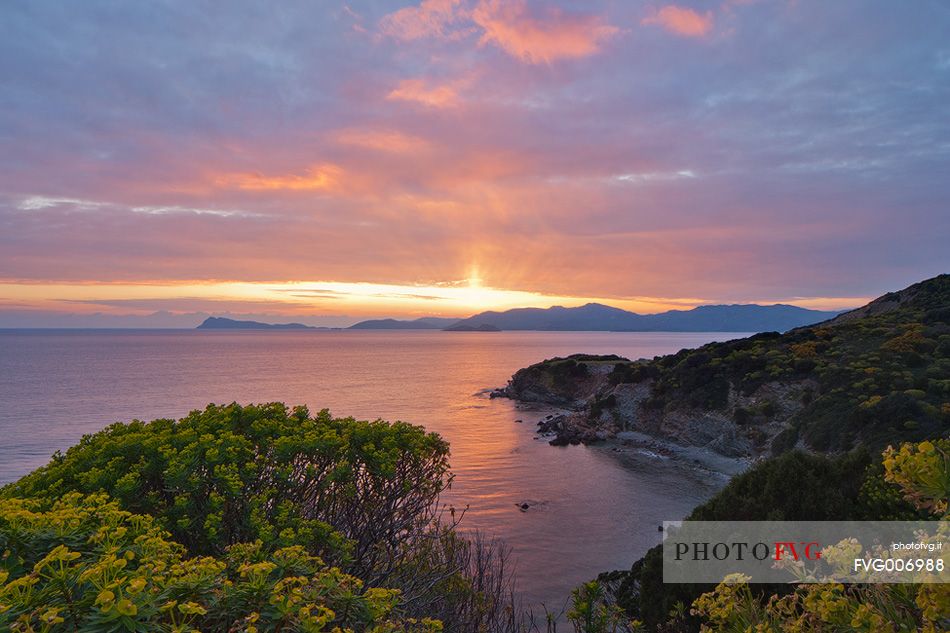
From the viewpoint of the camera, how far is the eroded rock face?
126 feet

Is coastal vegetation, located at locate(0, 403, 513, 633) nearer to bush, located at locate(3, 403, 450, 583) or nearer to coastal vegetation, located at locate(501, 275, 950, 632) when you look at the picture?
bush, located at locate(3, 403, 450, 583)

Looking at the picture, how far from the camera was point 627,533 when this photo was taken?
26.3 meters

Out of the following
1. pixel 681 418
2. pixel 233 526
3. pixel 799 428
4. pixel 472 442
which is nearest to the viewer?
pixel 233 526

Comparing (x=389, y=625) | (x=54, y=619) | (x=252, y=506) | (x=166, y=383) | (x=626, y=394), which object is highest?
(x=54, y=619)

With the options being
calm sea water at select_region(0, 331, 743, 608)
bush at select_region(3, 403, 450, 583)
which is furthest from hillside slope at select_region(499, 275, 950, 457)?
bush at select_region(3, 403, 450, 583)

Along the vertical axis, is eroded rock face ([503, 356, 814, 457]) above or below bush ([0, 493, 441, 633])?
below

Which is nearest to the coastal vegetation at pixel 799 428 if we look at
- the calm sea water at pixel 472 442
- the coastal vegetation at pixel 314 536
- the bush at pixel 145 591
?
the coastal vegetation at pixel 314 536

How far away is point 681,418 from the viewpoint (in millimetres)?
45406

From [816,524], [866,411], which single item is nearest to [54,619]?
[816,524]

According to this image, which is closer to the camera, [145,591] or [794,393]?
[145,591]

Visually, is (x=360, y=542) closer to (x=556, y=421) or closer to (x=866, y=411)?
(x=866, y=411)

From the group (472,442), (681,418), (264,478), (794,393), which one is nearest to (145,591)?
(264,478)

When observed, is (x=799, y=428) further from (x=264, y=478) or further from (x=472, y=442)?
(x=264, y=478)

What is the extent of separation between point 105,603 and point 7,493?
6.63 meters
